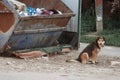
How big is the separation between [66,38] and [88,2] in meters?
6.26

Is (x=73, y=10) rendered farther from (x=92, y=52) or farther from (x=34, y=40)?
(x=92, y=52)

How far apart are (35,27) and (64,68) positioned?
2.43 meters

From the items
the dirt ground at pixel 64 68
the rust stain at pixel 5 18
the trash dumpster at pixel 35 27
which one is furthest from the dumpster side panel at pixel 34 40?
the dirt ground at pixel 64 68

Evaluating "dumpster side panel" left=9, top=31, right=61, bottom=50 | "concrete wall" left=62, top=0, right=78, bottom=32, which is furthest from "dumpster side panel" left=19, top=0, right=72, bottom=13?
"dumpster side panel" left=9, top=31, right=61, bottom=50

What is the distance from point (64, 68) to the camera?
1030cm

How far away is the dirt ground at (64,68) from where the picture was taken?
9367 mm

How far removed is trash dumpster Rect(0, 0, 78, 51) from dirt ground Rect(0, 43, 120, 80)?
2.03ft

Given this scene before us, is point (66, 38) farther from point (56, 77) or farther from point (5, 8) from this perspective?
point (56, 77)

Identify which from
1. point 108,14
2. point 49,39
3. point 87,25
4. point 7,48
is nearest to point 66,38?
point 49,39

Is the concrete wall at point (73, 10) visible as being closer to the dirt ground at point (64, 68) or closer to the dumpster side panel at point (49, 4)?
the dumpster side panel at point (49, 4)

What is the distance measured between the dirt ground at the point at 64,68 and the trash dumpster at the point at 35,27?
2.03 feet

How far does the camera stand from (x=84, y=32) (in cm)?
1731

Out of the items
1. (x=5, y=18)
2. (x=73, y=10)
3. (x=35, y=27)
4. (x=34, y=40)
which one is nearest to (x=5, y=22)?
(x=5, y=18)

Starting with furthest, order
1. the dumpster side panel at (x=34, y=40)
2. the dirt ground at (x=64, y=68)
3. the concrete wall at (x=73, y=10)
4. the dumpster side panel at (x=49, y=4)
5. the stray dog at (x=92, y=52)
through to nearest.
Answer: the concrete wall at (x=73, y=10) < the dumpster side panel at (x=49, y=4) < the dumpster side panel at (x=34, y=40) < the stray dog at (x=92, y=52) < the dirt ground at (x=64, y=68)
